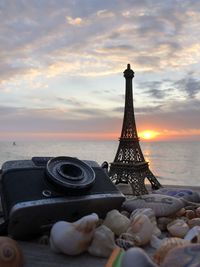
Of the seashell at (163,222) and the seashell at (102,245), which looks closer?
the seashell at (102,245)

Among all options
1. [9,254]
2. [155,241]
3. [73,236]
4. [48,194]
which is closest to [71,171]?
[48,194]

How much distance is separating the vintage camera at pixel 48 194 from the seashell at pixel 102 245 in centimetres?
30

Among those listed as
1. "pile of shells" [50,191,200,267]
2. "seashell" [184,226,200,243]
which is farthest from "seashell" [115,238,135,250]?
"seashell" [184,226,200,243]

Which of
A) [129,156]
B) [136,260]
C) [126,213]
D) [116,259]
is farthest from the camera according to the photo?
[129,156]

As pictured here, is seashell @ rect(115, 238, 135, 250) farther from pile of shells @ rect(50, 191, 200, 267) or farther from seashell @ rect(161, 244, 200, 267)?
seashell @ rect(161, 244, 200, 267)

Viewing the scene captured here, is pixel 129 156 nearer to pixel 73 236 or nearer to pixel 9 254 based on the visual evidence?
pixel 73 236

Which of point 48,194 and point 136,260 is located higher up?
point 48,194

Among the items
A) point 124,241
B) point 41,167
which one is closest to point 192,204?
point 124,241

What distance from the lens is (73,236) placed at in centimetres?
189

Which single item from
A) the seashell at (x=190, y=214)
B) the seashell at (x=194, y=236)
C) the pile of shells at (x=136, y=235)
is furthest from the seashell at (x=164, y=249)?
the seashell at (x=190, y=214)

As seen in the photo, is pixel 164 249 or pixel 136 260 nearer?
pixel 136 260

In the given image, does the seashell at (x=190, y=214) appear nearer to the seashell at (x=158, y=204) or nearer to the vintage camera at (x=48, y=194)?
the seashell at (x=158, y=204)

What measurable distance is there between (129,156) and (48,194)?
13194 millimetres

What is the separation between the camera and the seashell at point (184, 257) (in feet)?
Answer: 4.48
